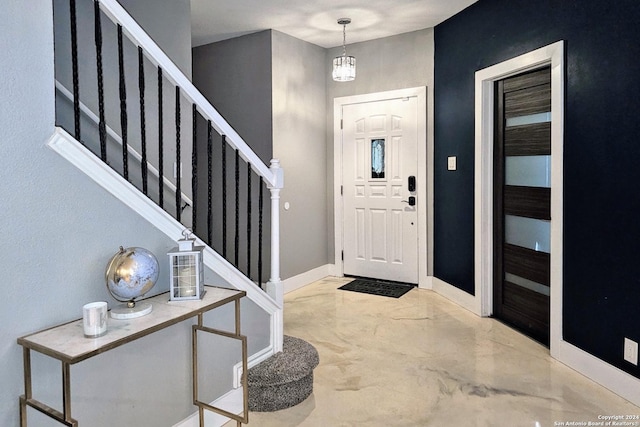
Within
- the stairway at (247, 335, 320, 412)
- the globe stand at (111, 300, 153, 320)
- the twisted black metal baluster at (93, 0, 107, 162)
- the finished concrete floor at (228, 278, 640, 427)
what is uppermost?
the twisted black metal baluster at (93, 0, 107, 162)

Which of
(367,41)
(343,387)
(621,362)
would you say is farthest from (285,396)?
(367,41)

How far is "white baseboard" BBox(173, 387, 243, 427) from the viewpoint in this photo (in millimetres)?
2252

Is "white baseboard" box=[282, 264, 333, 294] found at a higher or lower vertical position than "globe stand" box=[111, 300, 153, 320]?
lower

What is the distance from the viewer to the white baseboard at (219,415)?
2252 millimetres

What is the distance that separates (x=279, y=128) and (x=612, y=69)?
9.70ft

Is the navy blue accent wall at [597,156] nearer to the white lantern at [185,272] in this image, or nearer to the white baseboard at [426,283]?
the white baseboard at [426,283]

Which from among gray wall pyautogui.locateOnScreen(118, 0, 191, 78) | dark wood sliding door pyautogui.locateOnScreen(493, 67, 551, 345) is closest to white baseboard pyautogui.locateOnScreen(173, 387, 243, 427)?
dark wood sliding door pyautogui.locateOnScreen(493, 67, 551, 345)

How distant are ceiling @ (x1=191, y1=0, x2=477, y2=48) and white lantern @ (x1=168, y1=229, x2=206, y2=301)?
269 cm

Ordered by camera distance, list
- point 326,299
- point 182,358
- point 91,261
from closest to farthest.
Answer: point 91,261, point 182,358, point 326,299

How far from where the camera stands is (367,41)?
16.8 ft

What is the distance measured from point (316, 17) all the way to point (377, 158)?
5.30 ft

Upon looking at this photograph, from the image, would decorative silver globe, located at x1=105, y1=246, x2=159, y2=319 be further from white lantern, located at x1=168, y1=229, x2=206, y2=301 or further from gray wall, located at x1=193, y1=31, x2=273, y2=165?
gray wall, located at x1=193, y1=31, x2=273, y2=165

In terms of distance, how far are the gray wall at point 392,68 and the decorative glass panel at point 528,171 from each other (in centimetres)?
112

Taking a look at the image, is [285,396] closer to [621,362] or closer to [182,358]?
[182,358]
